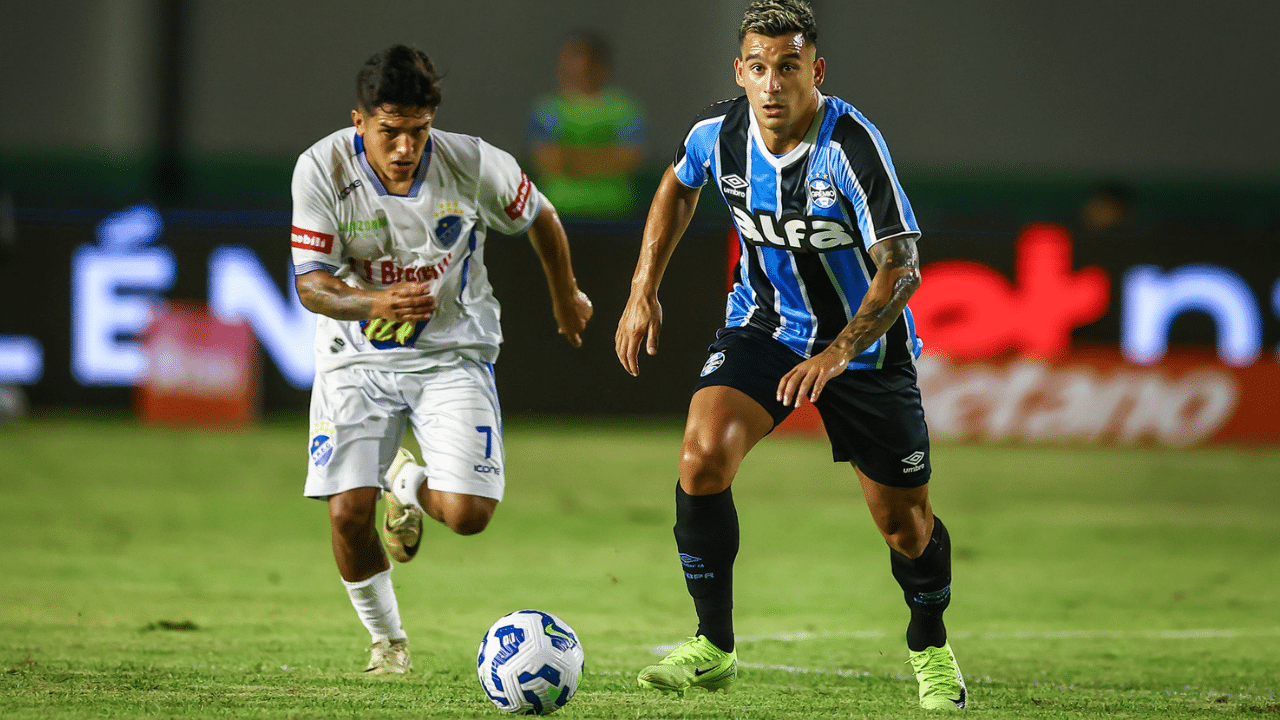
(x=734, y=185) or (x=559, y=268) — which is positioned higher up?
(x=734, y=185)

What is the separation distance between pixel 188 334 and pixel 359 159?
22.6ft

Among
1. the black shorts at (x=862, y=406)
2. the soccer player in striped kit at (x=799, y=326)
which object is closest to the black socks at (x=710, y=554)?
the soccer player in striped kit at (x=799, y=326)

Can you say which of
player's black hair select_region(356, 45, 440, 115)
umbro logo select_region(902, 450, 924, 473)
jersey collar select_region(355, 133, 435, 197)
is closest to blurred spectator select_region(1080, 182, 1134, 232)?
umbro logo select_region(902, 450, 924, 473)

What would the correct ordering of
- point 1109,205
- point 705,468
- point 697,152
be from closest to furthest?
point 705,468, point 697,152, point 1109,205

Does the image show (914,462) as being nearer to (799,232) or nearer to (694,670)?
(799,232)

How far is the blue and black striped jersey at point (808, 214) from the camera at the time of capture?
4.20m

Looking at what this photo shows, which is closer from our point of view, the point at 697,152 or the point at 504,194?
the point at 697,152

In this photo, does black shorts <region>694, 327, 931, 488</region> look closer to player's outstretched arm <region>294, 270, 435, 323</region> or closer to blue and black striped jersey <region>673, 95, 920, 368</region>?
blue and black striped jersey <region>673, 95, 920, 368</region>

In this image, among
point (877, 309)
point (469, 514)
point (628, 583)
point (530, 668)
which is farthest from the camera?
point (628, 583)

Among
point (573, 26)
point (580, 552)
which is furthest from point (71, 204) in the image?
point (573, 26)

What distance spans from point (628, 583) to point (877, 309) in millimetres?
2759

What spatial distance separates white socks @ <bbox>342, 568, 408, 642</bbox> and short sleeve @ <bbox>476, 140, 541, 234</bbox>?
1.23 metres

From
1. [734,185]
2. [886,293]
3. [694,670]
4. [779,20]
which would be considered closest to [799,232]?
[734,185]

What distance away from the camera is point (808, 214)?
4.32 m
